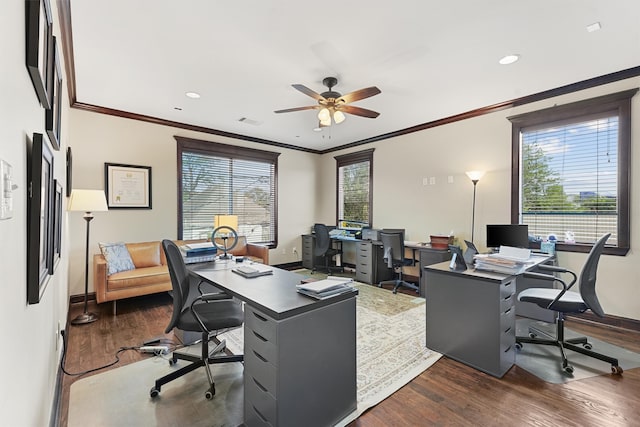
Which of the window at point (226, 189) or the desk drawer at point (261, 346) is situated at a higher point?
the window at point (226, 189)

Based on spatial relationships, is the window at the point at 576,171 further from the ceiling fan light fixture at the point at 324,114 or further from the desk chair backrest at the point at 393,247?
the ceiling fan light fixture at the point at 324,114

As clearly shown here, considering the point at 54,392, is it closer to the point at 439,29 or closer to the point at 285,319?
the point at 285,319

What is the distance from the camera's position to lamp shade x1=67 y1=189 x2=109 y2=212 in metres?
3.38

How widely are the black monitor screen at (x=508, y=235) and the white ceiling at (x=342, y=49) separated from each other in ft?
5.47

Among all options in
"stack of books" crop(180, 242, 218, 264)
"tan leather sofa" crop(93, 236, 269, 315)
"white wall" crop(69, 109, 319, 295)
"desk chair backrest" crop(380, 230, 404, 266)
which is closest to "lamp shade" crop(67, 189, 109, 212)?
"tan leather sofa" crop(93, 236, 269, 315)

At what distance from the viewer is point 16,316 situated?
85 cm

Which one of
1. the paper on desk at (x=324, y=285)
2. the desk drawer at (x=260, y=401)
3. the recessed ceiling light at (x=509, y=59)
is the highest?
the recessed ceiling light at (x=509, y=59)

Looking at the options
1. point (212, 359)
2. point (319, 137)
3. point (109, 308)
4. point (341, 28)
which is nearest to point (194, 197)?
point (109, 308)

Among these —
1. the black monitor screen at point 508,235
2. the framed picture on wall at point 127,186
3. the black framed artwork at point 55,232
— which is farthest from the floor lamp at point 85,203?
the black monitor screen at point 508,235

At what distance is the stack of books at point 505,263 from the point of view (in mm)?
2479

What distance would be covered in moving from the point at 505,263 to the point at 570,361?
1.02 metres

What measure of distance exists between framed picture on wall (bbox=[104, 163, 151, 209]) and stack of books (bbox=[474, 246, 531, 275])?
4612mm

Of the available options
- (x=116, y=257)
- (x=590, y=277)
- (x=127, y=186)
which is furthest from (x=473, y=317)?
(x=127, y=186)

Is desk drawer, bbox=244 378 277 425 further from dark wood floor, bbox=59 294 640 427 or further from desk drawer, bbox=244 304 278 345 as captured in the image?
dark wood floor, bbox=59 294 640 427
